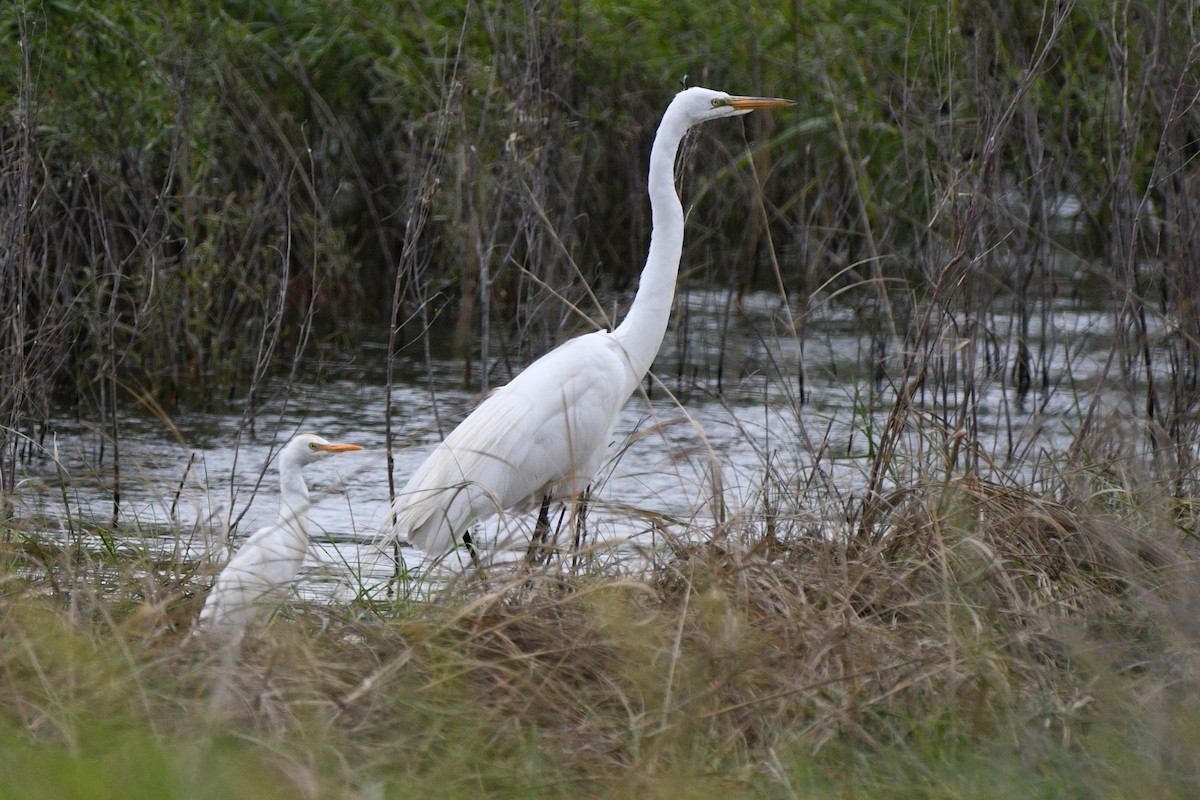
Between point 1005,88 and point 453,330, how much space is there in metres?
4.12

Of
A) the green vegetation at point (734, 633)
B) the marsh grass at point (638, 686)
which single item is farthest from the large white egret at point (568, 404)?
the marsh grass at point (638, 686)

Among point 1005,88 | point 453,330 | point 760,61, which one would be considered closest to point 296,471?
point 1005,88

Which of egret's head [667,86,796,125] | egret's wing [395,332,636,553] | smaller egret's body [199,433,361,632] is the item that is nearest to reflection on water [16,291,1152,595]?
egret's wing [395,332,636,553]

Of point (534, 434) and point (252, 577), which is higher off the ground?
point (534, 434)

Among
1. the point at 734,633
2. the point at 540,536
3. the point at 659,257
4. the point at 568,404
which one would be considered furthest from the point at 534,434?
the point at 734,633

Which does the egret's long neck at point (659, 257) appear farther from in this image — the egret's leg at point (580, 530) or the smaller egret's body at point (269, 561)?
the smaller egret's body at point (269, 561)

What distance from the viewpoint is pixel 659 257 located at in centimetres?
371

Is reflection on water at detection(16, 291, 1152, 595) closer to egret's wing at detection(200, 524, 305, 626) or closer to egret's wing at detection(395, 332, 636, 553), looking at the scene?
egret's wing at detection(395, 332, 636, 553)

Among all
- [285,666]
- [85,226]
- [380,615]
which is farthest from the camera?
[85,226]

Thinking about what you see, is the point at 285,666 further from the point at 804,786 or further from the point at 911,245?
the point at 911,245

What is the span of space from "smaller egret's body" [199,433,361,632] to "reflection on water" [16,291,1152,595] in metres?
0.26

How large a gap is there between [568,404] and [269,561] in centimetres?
103

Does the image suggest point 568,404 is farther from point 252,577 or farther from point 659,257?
point 252,577

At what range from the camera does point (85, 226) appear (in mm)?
6199
